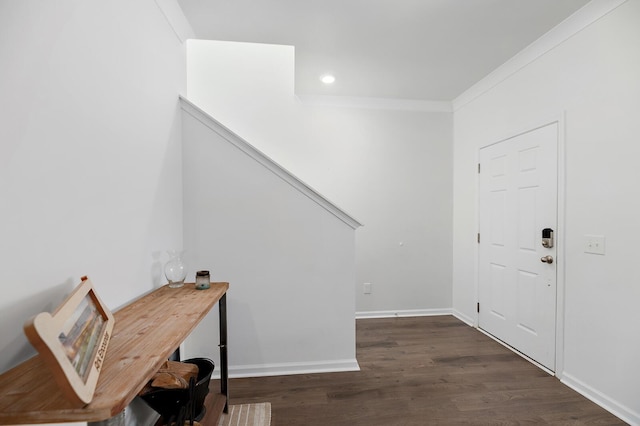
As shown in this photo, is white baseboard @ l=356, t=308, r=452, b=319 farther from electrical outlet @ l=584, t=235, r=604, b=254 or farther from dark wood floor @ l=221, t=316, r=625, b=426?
electrical outlet @ l=584, t=235, r=604, b=254

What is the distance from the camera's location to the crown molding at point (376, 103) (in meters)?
3.47

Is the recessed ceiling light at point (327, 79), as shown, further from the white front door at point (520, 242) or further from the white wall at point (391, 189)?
the white front door at point (520, 242)

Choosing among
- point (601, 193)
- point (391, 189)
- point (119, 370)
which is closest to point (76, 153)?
point (119, 370)

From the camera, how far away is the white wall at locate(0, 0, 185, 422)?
2.66 feet

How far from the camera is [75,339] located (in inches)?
29.6

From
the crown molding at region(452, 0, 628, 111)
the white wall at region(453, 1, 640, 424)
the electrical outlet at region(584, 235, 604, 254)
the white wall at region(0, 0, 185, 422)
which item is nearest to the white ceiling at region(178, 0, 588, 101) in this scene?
the crown molding at region(452, 0, 628, 111)

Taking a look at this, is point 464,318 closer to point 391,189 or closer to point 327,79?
point 391,189

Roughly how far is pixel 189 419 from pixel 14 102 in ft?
4.17

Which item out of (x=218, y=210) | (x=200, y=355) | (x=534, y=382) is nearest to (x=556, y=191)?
(x=534, y=382)

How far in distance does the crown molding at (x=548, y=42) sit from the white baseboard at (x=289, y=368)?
9.36 feet

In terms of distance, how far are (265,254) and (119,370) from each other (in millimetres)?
1442

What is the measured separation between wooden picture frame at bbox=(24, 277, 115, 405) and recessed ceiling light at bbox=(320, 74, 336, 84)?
2690mm

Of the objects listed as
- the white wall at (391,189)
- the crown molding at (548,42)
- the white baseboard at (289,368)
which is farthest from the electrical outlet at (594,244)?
the white baseboard at (289,368)

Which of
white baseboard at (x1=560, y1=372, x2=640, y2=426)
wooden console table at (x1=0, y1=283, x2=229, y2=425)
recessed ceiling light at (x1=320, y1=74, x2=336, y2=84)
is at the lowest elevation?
white baseboard at (x1=560, y1=372, x2=640, y2=426)
